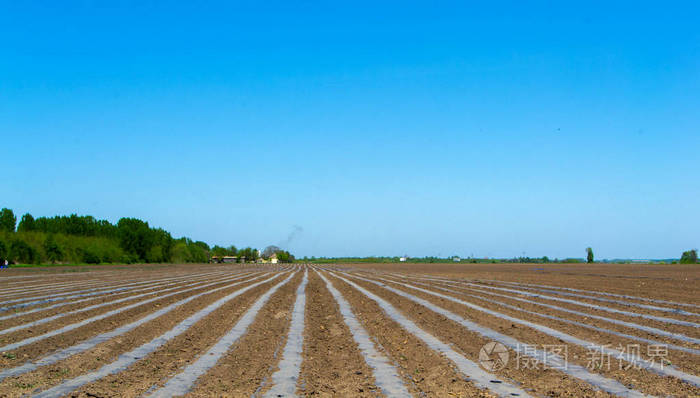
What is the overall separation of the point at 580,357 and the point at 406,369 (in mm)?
3055

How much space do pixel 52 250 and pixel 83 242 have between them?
1444 centimetres

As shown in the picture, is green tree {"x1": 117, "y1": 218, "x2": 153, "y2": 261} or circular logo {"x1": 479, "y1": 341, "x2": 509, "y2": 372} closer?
circular logo {"x1": 479, "y1": 341, "x2": 509, "y2": 372}

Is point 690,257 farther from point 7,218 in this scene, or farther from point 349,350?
point 7,218

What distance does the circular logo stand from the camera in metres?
7.74

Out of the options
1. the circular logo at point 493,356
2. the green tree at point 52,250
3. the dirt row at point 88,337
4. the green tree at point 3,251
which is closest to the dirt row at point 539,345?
the circular logo at point 493,356

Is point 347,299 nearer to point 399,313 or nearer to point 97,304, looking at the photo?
point 399,313

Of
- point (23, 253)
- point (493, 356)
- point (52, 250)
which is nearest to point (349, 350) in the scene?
point (493, 356)

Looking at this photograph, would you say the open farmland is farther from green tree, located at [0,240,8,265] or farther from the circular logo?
green tree, located at [0,240,8,265]

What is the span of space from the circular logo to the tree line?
8648 cm

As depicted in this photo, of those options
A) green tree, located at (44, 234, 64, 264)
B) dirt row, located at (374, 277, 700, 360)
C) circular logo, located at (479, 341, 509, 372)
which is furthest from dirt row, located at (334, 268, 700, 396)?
green tree, located at (44, 234, 64, 264)

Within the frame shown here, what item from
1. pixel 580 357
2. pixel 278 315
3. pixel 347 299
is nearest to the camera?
pixel 580 357

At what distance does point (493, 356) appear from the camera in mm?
8500

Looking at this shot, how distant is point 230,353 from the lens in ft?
28.6

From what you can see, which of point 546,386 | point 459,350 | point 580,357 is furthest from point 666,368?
point 459,350
